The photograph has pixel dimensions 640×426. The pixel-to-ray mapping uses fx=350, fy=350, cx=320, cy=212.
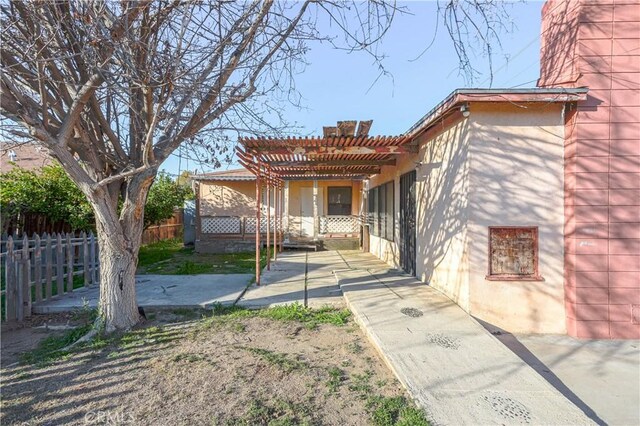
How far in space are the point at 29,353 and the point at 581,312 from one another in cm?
710

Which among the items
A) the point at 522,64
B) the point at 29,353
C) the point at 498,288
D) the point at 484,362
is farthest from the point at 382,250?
the point at 29,353

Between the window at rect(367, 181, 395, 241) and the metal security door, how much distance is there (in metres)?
0.97

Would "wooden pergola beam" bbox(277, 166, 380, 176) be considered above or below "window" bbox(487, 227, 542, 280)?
above

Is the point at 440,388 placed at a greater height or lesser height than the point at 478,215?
lesser

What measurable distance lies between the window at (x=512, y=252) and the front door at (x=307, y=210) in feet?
34.0

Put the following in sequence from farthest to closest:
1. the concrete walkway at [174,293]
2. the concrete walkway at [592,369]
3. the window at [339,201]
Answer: the window at [339,201], the concrete walkway at [174,293], the concrete walkway at [592,369]

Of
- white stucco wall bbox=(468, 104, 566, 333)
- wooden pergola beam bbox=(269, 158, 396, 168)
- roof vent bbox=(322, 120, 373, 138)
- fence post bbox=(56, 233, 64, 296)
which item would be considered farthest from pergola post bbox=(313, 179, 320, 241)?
white stucco wall bbox=(468, 104, 566, 333)

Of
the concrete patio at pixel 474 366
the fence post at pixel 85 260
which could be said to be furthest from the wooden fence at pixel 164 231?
the concrete patio at pixel 474 366

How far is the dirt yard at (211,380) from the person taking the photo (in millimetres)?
2799

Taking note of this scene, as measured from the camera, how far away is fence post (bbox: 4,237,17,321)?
524 centimetres

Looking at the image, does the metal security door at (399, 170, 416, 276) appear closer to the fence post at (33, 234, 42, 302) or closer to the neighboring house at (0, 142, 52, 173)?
the neighboring house at (0, 142, 52, 173)

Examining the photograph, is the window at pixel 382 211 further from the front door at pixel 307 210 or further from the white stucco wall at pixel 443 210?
the front door at pixel 307 210

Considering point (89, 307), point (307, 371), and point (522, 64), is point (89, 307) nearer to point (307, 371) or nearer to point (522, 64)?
point (307, 371)

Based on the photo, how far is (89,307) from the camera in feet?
18.4
